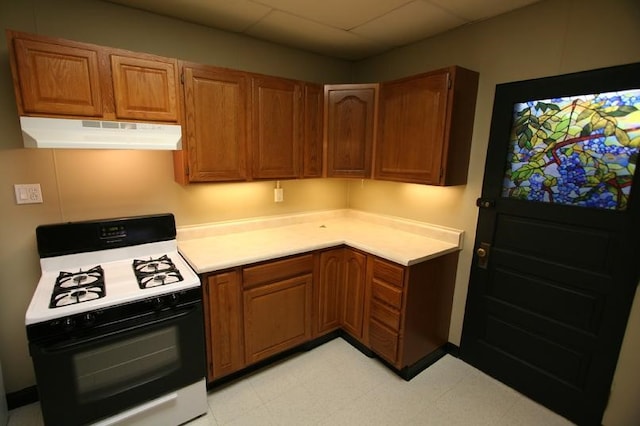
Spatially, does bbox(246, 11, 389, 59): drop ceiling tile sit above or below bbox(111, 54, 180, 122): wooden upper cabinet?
above

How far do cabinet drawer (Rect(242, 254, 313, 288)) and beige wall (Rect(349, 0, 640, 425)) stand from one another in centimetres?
109

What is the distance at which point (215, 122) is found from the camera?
6.84 feet

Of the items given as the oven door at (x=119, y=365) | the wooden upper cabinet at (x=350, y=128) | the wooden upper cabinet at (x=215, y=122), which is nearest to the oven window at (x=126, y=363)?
the oven door at (x=119, y=365)

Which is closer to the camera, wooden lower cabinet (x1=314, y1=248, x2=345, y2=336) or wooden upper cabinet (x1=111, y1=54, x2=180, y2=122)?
wooden upper cabinet (x1=111, y1=54, x2=180, y2=122)

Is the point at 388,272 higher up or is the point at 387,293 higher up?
the point at 388,272

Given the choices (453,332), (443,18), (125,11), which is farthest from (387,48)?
(453,332)

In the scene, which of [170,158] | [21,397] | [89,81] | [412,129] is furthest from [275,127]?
[21,397]

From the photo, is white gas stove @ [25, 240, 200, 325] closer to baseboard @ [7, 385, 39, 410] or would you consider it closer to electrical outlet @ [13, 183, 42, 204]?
electrical outlet @ [13, 183, 42, 204]

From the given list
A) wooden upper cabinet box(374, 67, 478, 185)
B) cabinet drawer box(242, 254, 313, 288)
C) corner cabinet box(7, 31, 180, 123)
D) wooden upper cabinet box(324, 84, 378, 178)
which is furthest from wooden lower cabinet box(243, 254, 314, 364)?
corner cabinet box(7, 31, 180, 123)

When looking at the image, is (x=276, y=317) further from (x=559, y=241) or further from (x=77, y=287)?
(x=559, y=241)

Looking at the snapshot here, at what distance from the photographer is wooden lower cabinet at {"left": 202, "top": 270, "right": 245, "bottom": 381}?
1.93 meters

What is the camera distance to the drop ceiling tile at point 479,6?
185 cm

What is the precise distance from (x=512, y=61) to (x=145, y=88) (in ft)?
7.64

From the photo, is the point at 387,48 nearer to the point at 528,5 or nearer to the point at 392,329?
the point at 528,5
